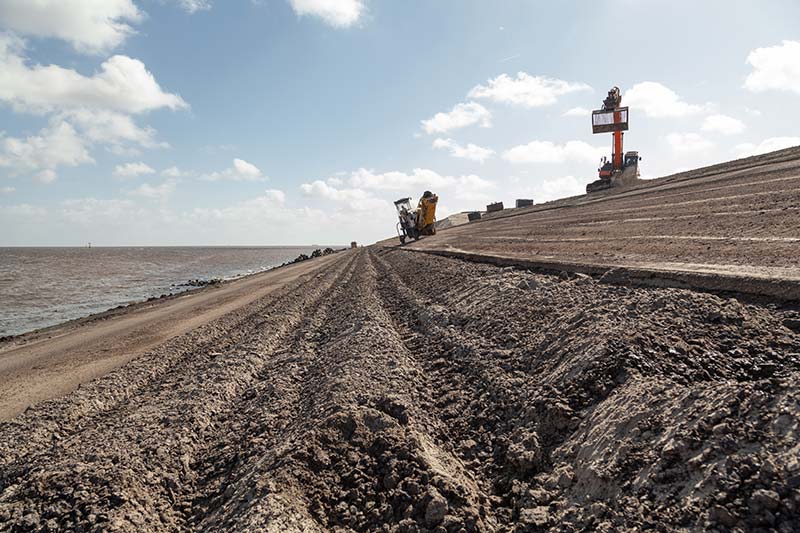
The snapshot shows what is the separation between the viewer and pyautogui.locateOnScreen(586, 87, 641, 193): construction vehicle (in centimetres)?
3472

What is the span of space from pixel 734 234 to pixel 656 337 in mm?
6725

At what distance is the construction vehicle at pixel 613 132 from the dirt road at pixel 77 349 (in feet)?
103

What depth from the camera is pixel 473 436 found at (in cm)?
377

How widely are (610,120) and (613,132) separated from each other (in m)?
1.07

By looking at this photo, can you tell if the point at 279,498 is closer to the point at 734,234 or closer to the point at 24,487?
the point at 24,487

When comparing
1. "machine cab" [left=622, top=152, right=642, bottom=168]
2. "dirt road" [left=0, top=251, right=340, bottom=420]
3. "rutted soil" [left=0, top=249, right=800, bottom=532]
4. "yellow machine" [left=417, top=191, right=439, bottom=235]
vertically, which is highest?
"machine cab" [left=622, top=152, right=642, bottom=168]

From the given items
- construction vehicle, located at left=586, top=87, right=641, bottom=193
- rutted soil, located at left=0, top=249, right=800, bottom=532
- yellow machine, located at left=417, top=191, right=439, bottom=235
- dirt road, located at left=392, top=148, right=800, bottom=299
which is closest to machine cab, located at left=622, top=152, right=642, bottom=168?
construction vehicle, located at left=586, top=87, right=641, bottom=193

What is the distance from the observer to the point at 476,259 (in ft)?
41.6

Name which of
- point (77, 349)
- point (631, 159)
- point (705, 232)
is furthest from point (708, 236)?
point (631, 159)

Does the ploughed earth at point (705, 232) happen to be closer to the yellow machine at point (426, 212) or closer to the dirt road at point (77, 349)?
the dirt road at point (77, 349)

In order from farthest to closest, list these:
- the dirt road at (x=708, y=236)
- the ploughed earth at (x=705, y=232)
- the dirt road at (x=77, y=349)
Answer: the dirt road at (x=77, y=349) → the ploughed earth at (x=705, y=232) → the dirt road at (x=708, y=236)

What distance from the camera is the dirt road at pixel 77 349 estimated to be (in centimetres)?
684

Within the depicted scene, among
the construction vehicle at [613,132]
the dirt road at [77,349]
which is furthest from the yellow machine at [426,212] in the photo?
the dirt road at [77,349]

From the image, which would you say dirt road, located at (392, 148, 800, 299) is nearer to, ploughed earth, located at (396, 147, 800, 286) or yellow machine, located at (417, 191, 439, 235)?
ploughed earth, located at (396, 147, 800, 286)
